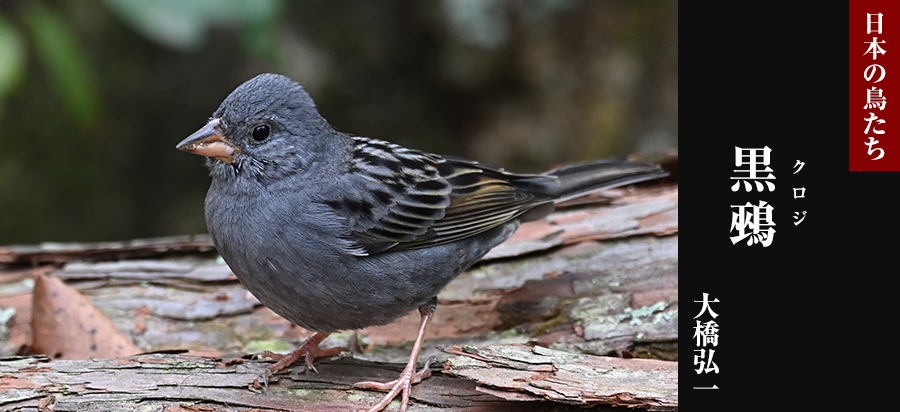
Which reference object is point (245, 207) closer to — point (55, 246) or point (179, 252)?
point (179, 252)

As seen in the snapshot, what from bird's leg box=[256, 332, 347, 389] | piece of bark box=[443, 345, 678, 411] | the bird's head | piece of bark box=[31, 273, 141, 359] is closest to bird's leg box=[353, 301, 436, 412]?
piece of bark box=[443, 345, 678, 411]

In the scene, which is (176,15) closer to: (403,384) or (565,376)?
(403,384)

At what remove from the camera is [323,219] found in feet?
12.3

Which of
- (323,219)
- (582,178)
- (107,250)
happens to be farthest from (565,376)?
(107,250)

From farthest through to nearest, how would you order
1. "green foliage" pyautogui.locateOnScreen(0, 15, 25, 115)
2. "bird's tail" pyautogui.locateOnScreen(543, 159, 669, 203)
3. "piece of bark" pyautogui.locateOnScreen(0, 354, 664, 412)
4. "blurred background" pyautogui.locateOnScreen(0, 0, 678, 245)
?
"blurred background" pyautogui.locateOnScreen(0, 0, 678, 245)
"bird's tail" pyautogui.locateOnScreen(543, 159, 669, 203)
"green foliage" pyautogui.locateOnScreen(0, 15, 25, 115)
"piece of bark" pyautogui.locateOnScreen(0, 354, 664, 412)

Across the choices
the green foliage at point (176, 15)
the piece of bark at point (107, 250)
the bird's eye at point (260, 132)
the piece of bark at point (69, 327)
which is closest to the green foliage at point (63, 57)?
the green foliage at point (176, 15)

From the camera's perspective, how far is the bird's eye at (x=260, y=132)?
3793mm

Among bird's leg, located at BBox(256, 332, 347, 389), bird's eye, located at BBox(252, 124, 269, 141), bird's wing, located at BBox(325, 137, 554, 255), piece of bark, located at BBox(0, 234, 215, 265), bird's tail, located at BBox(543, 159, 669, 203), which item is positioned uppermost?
bird's tail, located at BBox(543, 159, 669, 203)

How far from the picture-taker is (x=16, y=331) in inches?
181

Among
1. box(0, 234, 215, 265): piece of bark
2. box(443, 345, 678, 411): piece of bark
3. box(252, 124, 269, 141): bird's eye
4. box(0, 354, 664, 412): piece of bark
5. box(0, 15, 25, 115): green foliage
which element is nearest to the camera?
box(443, 345, 678, 411): piece of bark

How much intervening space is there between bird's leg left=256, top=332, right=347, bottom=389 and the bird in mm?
10

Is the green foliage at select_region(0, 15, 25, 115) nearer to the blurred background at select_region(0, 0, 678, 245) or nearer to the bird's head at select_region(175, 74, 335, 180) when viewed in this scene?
the bird's head at select_region(175, 74, 335, 180)

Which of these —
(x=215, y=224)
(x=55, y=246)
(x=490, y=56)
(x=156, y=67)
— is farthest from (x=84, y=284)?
(x=490, y=56)

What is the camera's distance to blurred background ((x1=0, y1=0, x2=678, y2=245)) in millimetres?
7309
